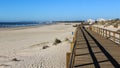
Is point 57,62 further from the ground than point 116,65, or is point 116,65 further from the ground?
point 116,65

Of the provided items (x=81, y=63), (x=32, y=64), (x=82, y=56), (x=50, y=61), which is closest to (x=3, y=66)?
(x=32, y=64)

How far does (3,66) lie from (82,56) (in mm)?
6297

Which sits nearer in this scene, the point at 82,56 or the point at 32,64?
the point at 82,56

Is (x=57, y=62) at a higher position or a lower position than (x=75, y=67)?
lower

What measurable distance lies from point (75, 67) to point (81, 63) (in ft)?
2.51

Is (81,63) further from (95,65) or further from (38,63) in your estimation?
(38,63)

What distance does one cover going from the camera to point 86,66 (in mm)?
8250

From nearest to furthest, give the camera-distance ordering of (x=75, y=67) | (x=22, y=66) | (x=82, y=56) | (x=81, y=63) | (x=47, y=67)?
1. (x=75, y=67)
2. (x=81, y=63)
3. (x=82, y=56)
4. (x=47, y=67)
5. (x=22, y=66)

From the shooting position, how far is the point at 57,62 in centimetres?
1485

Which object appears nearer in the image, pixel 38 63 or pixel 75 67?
pixel 75 67

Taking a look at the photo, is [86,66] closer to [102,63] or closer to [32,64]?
[102,63]

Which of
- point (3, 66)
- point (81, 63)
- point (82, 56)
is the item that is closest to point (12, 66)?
point (3, 66)

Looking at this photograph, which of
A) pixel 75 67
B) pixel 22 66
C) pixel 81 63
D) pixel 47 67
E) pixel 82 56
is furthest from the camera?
pixel 22 66

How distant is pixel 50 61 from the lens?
15.4 m
